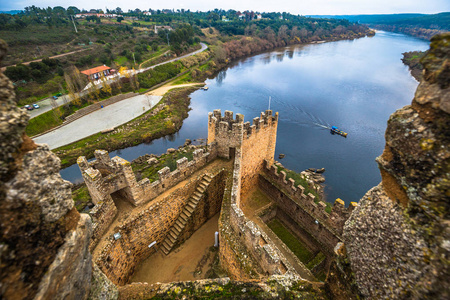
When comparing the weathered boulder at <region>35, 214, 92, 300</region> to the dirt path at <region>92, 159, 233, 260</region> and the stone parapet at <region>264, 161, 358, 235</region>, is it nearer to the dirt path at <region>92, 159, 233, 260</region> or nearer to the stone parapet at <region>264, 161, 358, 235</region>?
the dirt path at <region>92, 159, 233, 260</region>

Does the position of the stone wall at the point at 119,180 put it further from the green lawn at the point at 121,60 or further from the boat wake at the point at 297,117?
the green lawn at the point at 121,60

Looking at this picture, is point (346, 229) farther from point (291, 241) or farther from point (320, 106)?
point (320, 106)

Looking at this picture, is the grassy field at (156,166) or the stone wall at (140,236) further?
the grassy field at (156,166)

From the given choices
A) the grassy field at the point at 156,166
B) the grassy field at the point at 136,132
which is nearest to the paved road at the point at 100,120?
the grassy field at the point at 136,132

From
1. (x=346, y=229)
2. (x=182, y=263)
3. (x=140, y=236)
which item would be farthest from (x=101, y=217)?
(x=346, y=229)

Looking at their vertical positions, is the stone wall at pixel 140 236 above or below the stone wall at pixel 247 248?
below

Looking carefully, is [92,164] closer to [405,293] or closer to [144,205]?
[144,205]

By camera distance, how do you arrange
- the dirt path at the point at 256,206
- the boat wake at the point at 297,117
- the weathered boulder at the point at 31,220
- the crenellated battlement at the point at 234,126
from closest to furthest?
the weathered boulder at the point at 31,220 < the crenellated battlement at the point at 234,126 < the dirt path at the point at 256,206 < the boat wake at the point at 297,117

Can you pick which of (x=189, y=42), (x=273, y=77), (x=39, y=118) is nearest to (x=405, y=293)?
(x=39, y=118)

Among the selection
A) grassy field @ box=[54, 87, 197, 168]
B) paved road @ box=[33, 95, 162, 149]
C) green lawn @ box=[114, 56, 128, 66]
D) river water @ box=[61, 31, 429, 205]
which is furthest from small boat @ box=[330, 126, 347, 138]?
green lawn @ box=[114, 56, 128, 66]
